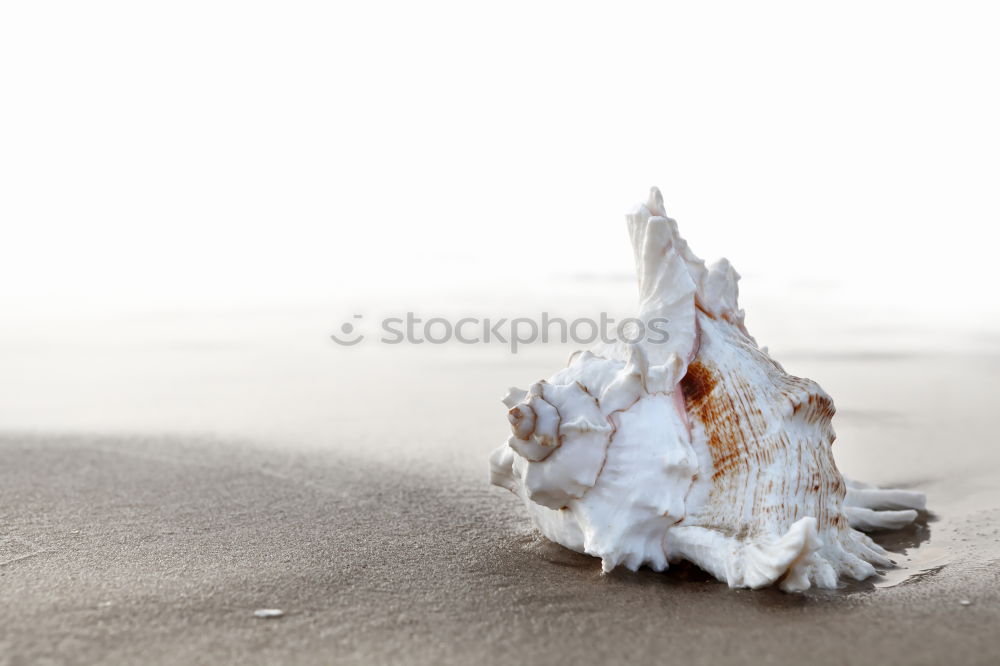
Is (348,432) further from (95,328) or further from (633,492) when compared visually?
(95,328)

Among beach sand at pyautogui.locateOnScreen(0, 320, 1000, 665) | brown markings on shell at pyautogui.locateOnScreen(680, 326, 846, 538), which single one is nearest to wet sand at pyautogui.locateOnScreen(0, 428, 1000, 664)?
beach sand at pyautogui.locateOnScreen(0, 320, 1000, 665)

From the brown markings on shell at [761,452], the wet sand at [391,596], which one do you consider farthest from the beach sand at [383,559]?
the brown markings on shell at [761,452]

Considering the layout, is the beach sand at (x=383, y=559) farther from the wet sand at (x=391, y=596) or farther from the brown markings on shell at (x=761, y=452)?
the brown markings on shell at (x=761, y=452)

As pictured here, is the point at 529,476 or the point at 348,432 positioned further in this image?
the point at 348,432

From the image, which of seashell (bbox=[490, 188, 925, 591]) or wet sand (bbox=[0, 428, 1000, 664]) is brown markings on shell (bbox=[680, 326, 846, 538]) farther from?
wet sand (bbox=[0, 428, 1000, 664])

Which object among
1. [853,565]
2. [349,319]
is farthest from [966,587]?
[349,319]

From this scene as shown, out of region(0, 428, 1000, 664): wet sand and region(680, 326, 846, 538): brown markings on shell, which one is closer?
region(0, 428, 1000, 664): wet sand

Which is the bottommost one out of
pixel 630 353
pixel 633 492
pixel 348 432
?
pixel 348 432
